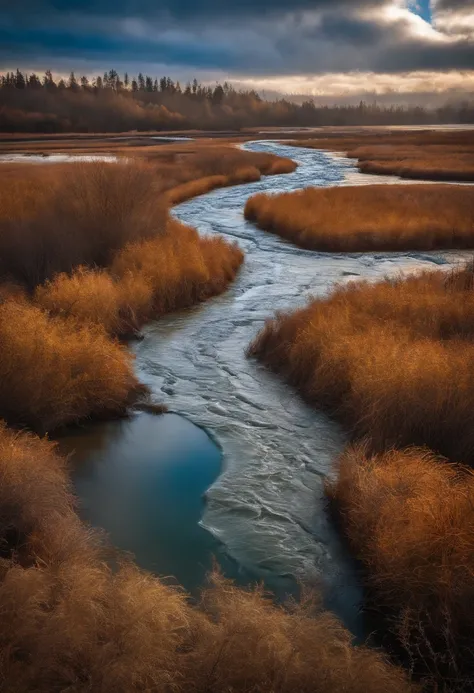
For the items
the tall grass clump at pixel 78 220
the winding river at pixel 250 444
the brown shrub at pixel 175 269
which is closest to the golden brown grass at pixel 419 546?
the winding river at pixel 250 444

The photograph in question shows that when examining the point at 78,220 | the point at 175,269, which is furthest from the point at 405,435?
the point at 78,220

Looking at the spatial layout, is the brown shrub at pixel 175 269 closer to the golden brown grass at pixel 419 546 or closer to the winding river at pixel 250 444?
the winding river at pixel 250 444

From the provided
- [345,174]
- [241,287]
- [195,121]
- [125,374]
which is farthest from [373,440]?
[195,121]

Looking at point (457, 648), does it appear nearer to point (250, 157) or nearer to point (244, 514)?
point (244, 514)

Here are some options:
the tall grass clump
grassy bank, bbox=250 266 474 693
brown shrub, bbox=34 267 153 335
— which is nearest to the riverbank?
grassy bank, bbox=250 266 474 693

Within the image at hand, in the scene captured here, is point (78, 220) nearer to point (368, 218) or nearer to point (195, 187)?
point (368, 218)

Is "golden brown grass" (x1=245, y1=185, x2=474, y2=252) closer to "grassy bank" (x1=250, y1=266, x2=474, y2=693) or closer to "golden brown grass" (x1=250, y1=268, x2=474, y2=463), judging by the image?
"golden brown grass" (x1=250, y1=268, x2=474, y2=463)
